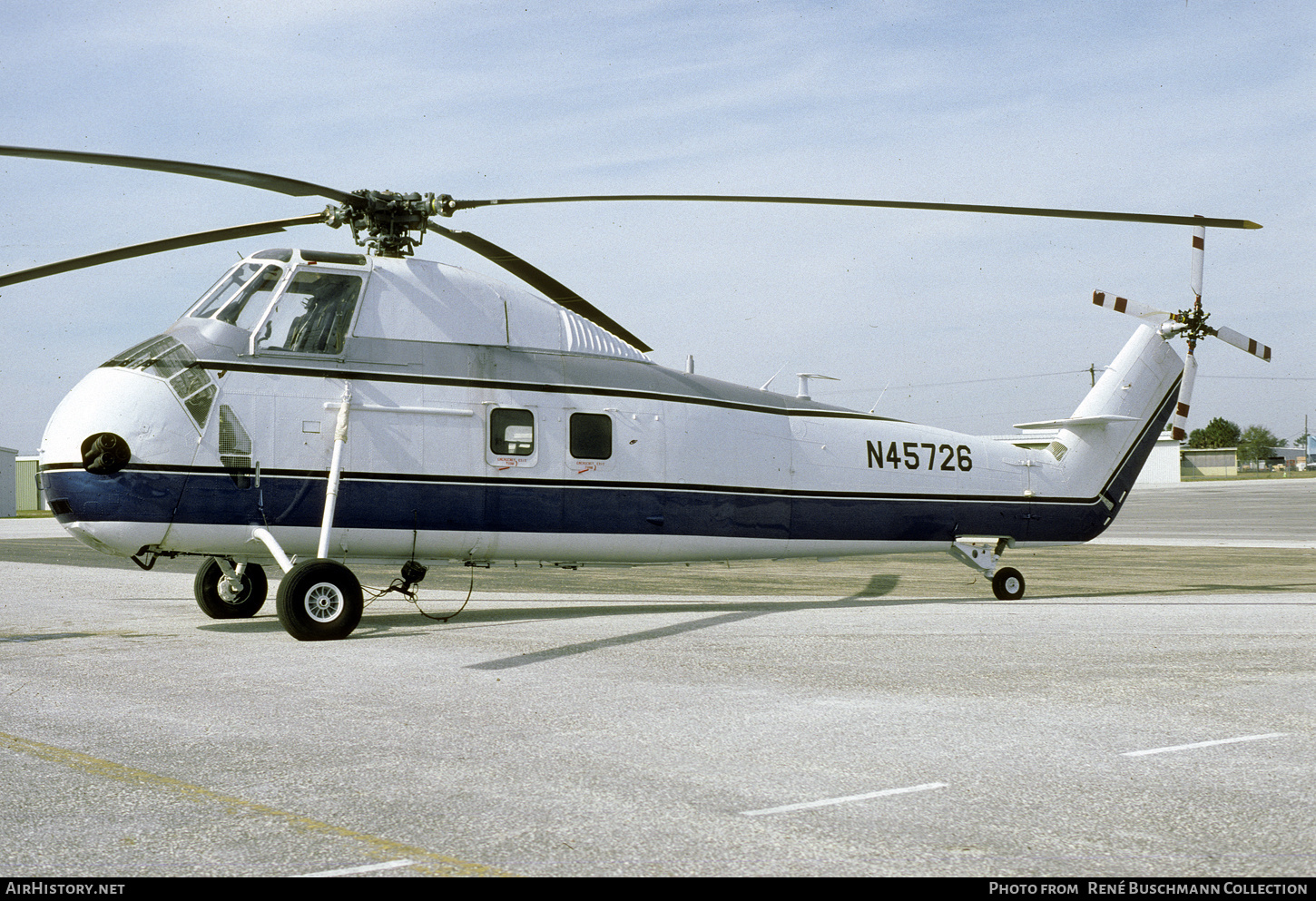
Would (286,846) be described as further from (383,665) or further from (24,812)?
(383,665)

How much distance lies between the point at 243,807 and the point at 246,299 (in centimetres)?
879

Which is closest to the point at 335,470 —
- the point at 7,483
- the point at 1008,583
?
the point at 1008,583

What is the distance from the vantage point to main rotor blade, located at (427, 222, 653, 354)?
13.1 metres

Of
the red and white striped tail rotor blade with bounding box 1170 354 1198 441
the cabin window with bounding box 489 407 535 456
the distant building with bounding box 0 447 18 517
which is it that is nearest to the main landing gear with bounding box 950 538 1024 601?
the red and white striped tail rotor blade with bounding box 1170 354 1198 441

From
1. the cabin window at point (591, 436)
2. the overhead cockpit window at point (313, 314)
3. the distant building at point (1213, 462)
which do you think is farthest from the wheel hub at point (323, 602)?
the distant building at point (1213, 462)

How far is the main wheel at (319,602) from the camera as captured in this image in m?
10.8

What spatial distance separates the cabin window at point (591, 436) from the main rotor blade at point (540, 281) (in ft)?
5.20

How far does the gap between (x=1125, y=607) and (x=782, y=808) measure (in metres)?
11.2

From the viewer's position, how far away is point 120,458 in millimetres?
11336

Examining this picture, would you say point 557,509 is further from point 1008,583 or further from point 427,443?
point 1008,583

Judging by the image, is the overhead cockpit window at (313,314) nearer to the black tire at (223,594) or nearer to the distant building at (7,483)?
the black tire at (223,594)

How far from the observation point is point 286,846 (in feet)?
13.5
